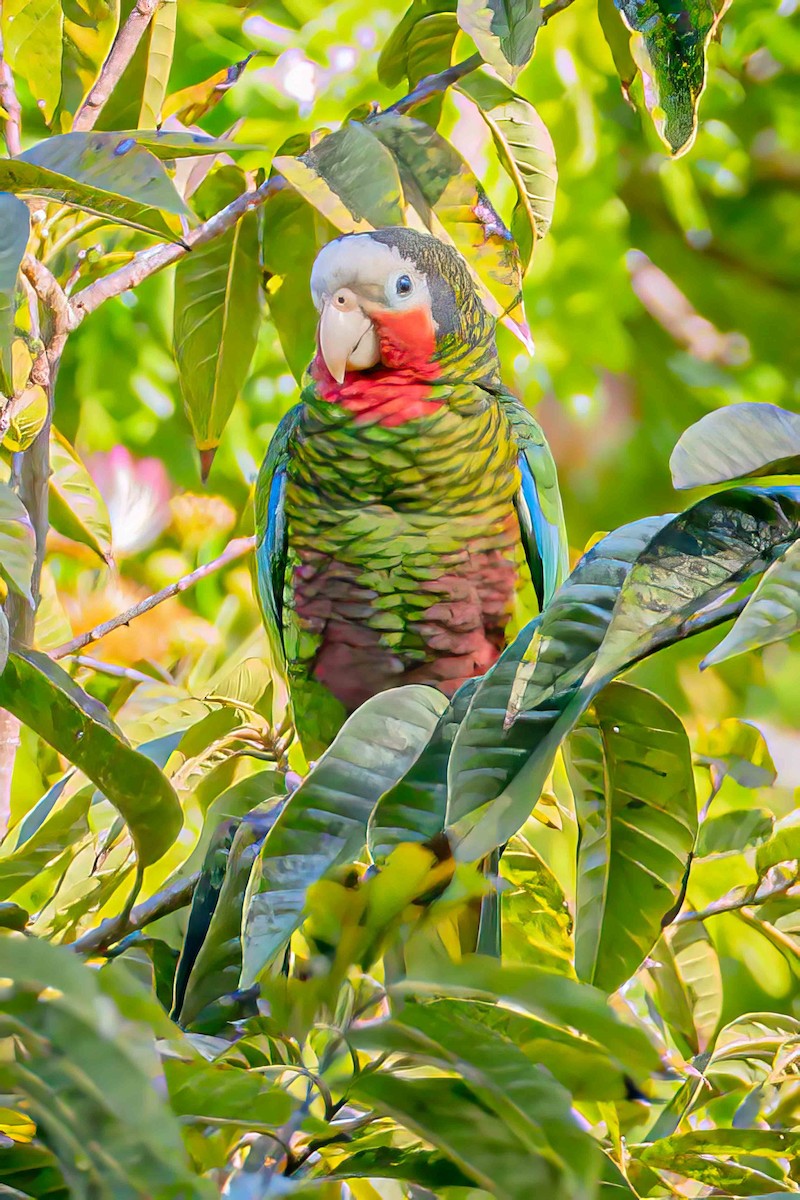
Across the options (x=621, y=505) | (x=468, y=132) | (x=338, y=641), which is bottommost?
(x=338, y=641)

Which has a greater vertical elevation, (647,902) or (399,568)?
(399,568)

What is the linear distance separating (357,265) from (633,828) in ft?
1.56

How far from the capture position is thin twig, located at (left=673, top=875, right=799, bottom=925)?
0.53 m

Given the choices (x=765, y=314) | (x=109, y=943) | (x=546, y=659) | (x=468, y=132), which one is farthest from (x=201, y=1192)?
(x=765, y=314)

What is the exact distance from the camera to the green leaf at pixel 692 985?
0.62 meters

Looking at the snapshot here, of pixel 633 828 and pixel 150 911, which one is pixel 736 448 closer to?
pixel 633 828

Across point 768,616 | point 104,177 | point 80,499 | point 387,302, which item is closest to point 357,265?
point 387,302

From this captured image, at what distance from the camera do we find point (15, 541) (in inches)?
11.1

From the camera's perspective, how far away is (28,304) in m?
0.56

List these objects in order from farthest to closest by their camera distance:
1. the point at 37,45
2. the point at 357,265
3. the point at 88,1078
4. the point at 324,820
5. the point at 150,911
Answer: the point at 357,265 → the point at 37,45 → the point at 150,911 → the point at 324,820 → the point at 88,1078

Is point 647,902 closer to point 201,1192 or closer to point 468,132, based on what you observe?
point 201,1192

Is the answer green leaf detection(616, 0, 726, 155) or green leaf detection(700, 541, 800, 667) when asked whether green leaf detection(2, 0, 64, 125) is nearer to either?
green leaf detection(616, 0, 726, 155)

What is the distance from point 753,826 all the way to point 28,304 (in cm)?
50

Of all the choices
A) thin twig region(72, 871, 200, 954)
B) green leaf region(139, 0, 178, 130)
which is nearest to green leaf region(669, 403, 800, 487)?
thin twig region(72, 871, 200, 954)
